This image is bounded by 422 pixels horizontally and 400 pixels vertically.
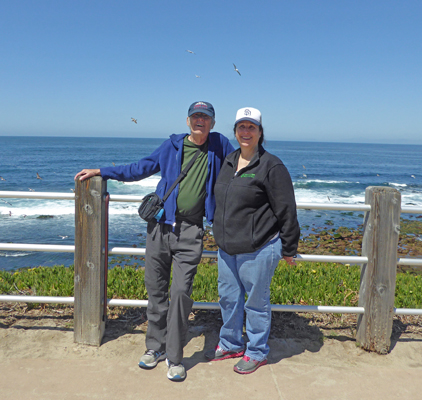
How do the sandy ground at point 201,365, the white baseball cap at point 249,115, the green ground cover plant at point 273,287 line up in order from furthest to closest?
the green ground cover plant at point 273,287, the white baseball cap at point 249,115, the sandy ground at point 201,365

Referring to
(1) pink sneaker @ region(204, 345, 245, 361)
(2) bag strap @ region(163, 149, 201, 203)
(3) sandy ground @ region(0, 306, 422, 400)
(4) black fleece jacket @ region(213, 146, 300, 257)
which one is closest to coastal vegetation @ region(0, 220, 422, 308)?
(3) sandy ground @ region(0, 306, 422, 400)

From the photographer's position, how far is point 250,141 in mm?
3070

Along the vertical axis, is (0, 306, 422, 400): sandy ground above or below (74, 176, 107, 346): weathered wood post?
below

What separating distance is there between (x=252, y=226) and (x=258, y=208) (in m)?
0.15

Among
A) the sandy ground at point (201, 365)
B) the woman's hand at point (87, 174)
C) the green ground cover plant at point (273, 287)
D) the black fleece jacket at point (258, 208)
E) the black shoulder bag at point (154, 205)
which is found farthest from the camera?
the green ground cover plant at point (273, 287)

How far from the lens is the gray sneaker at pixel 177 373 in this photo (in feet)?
9.62

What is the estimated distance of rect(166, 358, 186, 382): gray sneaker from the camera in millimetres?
2934

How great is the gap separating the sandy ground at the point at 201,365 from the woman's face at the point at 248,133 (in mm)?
1835

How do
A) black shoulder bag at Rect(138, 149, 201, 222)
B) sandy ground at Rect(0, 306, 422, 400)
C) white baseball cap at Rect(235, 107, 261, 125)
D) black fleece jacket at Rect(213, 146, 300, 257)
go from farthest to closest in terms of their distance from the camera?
1. black shoulder bag at Rect(138, 149, 201, 222)
2. white baseball cap at Rect(235, 107, 261, 125)
3. black fleece jacket at Rect(213, 146, 300, 257)
4. sandy ground at Rect(0, 306, 422, 400)

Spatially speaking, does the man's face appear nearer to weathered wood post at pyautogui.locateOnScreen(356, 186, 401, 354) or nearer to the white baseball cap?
the white baseball cap

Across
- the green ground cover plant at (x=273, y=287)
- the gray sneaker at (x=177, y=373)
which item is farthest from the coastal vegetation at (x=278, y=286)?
the gray sneaker at (x=177, y=373)

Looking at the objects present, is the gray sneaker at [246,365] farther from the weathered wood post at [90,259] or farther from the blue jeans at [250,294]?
the weathered wood post at [90,259]

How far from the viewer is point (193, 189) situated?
3.17m

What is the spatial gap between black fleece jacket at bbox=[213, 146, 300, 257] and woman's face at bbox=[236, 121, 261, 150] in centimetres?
11
